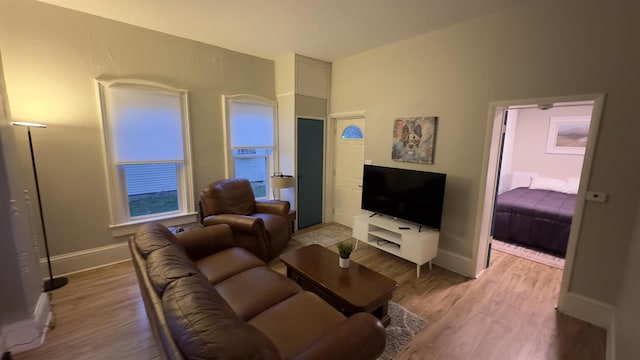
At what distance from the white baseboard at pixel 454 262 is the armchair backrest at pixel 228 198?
2.64 m

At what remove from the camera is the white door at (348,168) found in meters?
4.35

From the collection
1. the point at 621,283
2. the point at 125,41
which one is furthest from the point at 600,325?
the point at 125,41

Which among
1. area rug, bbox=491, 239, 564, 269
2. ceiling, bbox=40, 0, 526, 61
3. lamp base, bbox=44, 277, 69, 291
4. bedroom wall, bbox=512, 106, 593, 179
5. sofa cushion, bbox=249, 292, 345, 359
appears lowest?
lamp base, bbox=44, 277, 69, 291

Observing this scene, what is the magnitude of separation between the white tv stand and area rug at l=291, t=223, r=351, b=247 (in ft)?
1.69

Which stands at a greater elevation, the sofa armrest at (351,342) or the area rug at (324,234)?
the sofa armrest at (351,342)

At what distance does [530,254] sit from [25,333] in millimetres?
5456

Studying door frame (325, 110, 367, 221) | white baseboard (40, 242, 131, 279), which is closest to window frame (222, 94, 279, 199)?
door frame (325, 110, 367, 221)

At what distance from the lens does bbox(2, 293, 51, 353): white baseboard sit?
6.29ft

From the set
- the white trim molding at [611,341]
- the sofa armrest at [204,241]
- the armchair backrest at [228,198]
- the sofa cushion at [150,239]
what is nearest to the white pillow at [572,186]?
the white trim molding at [611,341]

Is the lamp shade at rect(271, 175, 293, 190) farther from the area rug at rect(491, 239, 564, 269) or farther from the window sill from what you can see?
the area rug at rect(491, 239, 564, 269)

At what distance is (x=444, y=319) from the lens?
7.72 feet

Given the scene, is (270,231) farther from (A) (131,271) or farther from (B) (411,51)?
(B) (411,51)

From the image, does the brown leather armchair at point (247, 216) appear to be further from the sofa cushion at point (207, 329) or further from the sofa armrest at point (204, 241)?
the sofa cushion at point (207, 329)

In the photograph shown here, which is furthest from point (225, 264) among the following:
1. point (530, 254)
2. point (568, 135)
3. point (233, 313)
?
point (568, 135)
